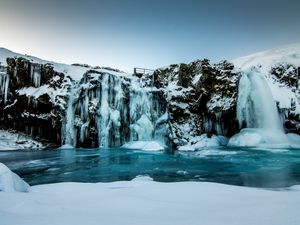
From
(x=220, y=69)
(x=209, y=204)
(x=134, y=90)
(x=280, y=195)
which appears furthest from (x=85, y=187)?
(x=220, y=69)

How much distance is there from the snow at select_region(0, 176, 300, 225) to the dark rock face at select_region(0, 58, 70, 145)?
22.6 m

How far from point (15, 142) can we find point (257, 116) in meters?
23.0

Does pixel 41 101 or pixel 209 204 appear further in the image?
pixel 41 101

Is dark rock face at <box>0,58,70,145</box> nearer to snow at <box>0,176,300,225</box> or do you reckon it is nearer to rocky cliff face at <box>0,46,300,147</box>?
rocky cliff face at <box>0,46,300,147</box>

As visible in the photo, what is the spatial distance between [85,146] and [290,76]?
21406 mm

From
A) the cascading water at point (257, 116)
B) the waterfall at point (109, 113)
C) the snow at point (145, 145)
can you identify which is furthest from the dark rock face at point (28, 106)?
the cascading water at point (257, 116)

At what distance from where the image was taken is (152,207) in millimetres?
3387

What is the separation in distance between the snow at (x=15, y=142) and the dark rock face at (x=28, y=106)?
2.43 ft

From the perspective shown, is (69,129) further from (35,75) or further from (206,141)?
(206,141)

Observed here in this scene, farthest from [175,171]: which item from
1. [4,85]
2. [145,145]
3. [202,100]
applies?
[4,85]

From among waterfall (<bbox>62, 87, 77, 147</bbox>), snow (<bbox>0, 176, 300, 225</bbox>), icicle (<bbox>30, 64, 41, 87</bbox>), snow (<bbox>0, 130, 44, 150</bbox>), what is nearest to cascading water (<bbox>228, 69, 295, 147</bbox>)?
waterfall (<bbox>62, 87, 77, 147</bbox>)

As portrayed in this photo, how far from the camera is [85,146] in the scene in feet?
81.9

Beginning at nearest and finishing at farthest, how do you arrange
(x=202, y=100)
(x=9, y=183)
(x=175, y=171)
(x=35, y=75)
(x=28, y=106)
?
(x=9, y=183)
(x=175, y=171)
(x=28, y=106)
(x=202, y=100)
(x=35, y=75)

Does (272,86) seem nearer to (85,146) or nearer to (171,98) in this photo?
(171,98)
